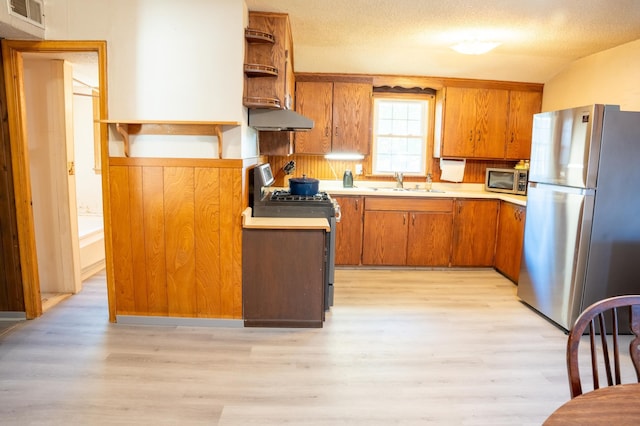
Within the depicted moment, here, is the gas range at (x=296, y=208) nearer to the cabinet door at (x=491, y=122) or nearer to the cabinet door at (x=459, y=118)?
the cabinet door at (x=459, y=118)

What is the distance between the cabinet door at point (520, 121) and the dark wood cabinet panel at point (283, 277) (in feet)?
10.1

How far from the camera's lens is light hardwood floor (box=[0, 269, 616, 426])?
2010 millimetres

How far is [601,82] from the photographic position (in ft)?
12.7

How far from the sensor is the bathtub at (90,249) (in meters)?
4.09

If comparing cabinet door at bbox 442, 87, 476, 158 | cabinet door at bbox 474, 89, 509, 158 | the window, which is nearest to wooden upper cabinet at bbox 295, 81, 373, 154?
the window

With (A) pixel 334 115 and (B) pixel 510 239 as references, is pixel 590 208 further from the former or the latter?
(A) pixel 334 115

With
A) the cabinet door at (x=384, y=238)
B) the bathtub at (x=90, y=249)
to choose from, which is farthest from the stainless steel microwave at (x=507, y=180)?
the bathtub at (x=90, y=249)

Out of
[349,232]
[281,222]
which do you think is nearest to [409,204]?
[349,232]

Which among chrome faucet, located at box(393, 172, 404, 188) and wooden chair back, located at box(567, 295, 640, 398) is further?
chrome faucet, located at box(393, 172, 404, 188)

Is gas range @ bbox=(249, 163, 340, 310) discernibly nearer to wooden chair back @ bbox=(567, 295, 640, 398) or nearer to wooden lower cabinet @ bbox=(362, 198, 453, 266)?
wooden lower cabinet @ bbox=(362, 198, 453, 266)

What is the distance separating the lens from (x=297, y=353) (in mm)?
2604

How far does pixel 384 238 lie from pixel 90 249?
3202 mm

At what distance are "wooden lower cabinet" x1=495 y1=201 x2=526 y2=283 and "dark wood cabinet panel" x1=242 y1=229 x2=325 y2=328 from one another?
227 cm

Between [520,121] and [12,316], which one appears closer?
[12,316]
